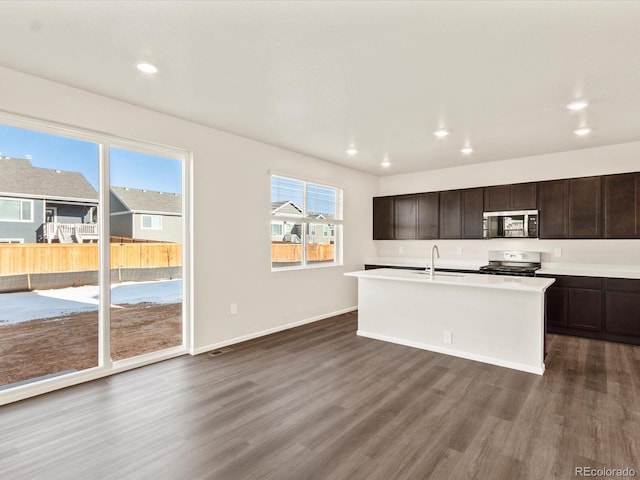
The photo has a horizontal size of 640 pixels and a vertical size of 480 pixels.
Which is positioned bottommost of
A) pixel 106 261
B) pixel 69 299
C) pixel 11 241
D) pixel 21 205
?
pixel 69 299

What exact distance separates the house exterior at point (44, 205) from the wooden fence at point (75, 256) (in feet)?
0.22

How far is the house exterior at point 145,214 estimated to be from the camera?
3428mm

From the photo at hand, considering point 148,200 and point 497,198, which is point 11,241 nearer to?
point 148,200


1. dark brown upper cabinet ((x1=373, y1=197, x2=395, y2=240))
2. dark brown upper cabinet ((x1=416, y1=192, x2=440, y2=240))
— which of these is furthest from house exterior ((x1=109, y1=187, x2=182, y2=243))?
dark brown upper cabinet ((x1=416, y1=192, x2=440, y2=240))

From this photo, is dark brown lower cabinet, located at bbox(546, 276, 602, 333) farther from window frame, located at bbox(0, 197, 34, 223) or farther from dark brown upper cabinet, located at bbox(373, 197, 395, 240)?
window frame, located at bbox(0, 197, 34, 223)

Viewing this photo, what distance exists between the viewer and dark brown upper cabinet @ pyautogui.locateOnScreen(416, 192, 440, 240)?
6186 mm

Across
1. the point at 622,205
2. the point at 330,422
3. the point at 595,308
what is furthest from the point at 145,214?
the point at 622,205

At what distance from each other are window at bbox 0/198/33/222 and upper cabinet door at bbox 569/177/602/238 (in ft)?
20.9

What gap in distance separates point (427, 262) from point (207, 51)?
5.00 metres

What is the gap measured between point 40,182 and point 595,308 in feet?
20.8

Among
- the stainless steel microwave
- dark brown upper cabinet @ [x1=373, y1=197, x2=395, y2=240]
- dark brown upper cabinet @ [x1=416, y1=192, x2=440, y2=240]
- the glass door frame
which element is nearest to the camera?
the glass door frame

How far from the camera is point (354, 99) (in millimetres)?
3201

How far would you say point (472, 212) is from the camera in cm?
579

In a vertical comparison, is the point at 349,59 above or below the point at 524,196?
above
